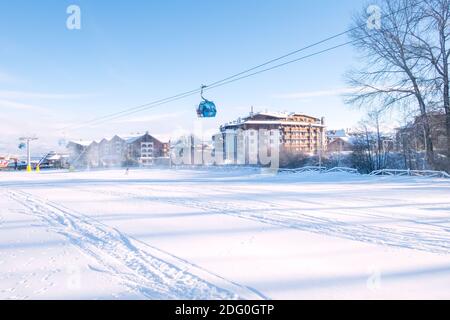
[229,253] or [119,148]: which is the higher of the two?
[119,148]

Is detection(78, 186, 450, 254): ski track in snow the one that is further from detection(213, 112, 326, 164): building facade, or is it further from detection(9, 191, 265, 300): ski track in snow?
detection(213, 112, 326, 164): building facade

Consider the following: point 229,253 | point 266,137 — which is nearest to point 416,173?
point 229,253

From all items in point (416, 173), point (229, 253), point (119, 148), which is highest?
point (119, 148)

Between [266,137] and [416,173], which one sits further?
[266,137]

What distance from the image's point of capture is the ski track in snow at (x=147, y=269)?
362 centimetres

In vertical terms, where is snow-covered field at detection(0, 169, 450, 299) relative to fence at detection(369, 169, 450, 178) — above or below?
below

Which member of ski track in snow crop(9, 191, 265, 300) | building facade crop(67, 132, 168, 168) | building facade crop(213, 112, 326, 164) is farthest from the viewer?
building facade crop(67, 132, 168, 168)

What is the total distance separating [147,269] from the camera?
14.3ft

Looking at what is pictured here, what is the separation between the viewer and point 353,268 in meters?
4.36

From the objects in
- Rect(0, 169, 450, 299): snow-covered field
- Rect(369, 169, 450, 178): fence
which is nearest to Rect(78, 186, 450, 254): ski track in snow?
Rect(0, 169, 450, 299): snow-covered field

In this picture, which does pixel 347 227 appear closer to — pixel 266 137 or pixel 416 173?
pixel 416 173

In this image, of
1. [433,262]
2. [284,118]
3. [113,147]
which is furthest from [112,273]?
[113,147]

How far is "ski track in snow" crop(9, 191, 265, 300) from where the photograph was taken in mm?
3615
